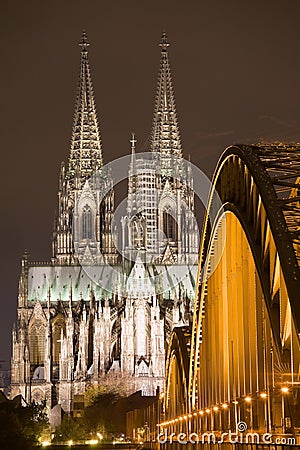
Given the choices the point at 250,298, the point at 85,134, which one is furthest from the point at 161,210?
the point at 250,298

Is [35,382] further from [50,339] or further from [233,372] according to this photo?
[233,372]

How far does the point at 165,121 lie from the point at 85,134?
11.3 meters

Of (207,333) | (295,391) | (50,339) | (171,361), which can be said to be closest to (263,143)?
(295,391)

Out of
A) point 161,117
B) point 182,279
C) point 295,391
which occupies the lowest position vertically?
point 295,391

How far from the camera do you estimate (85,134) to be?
174 m

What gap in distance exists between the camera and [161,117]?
578 ft

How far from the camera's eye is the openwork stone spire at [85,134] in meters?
170

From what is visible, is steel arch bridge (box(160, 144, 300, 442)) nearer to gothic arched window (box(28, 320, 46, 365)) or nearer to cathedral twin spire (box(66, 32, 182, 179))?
gothic arched window (box(28, 320, 46, 365))

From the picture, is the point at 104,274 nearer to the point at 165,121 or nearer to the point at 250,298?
the point at 165,121

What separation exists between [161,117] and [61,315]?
126 feet

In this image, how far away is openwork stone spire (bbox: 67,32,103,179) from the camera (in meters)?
170

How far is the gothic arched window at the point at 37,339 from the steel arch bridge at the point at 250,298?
10323 cm

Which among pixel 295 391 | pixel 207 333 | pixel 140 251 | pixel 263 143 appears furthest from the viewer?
pixel 140 251

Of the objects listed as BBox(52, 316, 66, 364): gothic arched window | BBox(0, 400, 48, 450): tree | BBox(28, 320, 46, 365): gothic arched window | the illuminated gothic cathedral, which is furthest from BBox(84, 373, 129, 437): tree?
BBox(0, 400, 48, 450): tree
